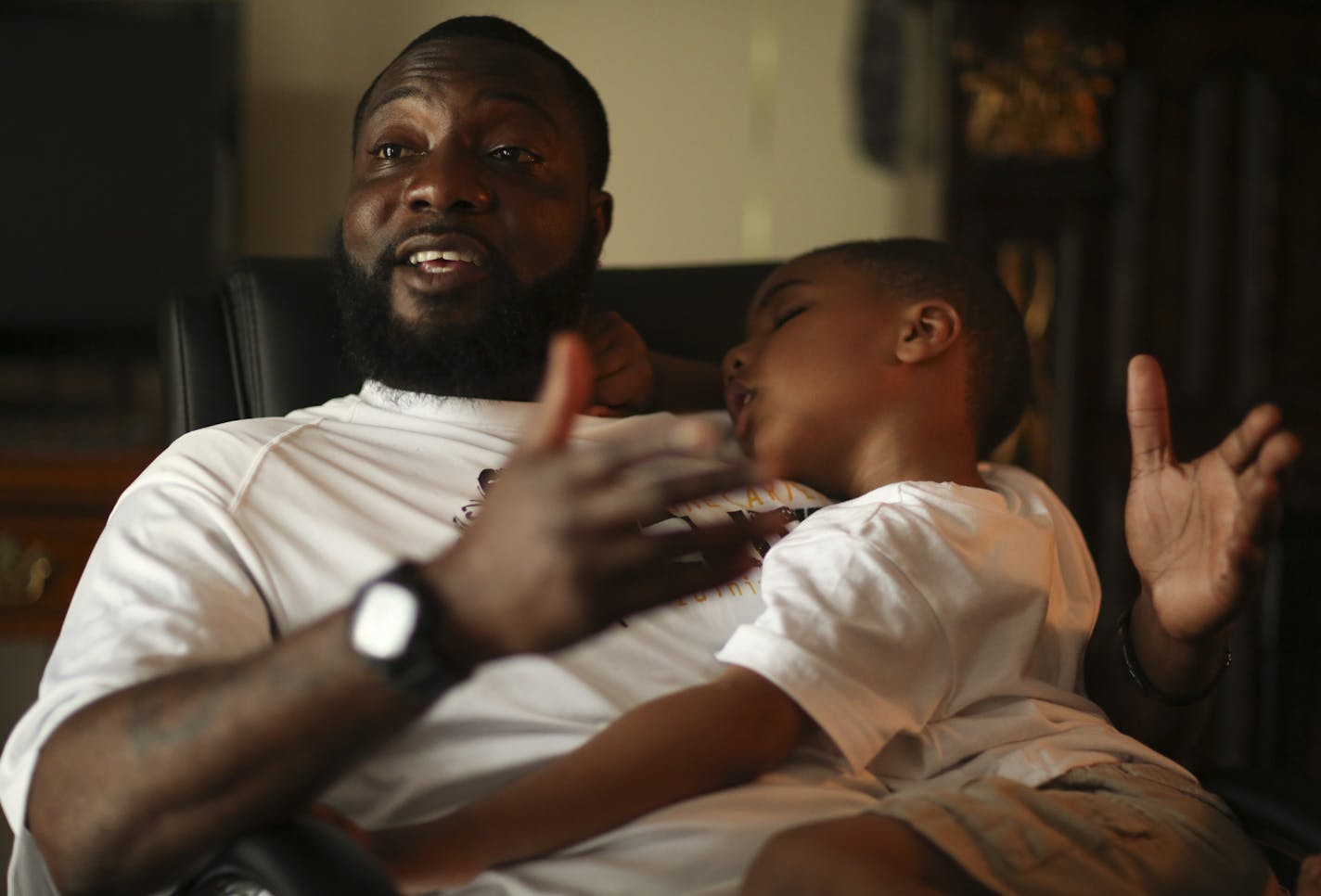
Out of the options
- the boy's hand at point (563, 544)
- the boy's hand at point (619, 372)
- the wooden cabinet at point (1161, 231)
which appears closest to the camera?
the boy's hand at point (563, 544)

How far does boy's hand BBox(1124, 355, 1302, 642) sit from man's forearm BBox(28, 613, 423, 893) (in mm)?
704

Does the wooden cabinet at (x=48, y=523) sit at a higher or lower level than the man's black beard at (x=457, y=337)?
lower

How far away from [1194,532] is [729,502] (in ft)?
1.55

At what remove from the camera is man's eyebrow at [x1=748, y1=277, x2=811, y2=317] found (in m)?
1.54

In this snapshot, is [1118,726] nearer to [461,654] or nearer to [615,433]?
[615,433]

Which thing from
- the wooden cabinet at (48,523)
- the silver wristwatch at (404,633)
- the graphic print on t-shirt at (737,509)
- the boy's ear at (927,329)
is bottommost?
the wooden cabinet at (48,523)

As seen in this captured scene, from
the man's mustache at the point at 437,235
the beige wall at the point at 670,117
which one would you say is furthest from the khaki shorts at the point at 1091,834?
the beige wall at the point at 670,117

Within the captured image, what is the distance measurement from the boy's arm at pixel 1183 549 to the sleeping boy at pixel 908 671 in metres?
0.08

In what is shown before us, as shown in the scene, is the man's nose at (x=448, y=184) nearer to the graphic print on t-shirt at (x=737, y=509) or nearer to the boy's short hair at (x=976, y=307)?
the graphic print on t-shirt at (x=737, y=509)

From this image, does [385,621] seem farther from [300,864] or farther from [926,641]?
[926,641]

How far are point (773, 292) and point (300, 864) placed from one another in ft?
3.14

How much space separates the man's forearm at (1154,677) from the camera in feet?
4.22

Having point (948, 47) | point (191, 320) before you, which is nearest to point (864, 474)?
point (191, 320)

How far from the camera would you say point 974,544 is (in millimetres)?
1194
